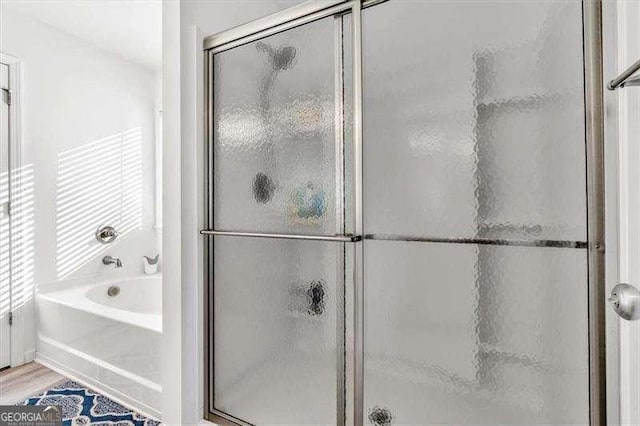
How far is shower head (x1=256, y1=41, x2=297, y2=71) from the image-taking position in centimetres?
139

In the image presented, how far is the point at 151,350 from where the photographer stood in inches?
70.2

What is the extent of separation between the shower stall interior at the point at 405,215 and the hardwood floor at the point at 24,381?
1151 mm

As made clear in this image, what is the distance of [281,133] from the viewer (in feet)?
4.58

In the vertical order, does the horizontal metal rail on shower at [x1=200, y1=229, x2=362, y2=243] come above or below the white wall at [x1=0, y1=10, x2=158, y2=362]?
below

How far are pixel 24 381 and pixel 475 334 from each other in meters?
2.45

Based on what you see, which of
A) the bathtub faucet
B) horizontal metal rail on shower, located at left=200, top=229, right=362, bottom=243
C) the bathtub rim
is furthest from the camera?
the bathtub faucet

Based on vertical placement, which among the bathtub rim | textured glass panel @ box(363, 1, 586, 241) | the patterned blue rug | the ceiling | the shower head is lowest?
the patterned blue rug

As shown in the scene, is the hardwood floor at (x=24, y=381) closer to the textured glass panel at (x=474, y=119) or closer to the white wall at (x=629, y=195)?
the textured glass panel at (x=474, y=119)

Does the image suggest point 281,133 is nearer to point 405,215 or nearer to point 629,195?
point 405,215

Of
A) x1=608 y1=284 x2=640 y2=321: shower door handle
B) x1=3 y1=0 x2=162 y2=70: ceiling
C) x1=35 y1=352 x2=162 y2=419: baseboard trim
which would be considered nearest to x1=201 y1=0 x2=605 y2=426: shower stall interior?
x1=608 y1=284 x2=640 y2=321: shower door handle

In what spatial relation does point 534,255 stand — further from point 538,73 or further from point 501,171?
point 538,73

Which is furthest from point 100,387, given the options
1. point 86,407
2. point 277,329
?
point 277,329

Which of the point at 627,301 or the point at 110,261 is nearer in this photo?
the point at 627,301

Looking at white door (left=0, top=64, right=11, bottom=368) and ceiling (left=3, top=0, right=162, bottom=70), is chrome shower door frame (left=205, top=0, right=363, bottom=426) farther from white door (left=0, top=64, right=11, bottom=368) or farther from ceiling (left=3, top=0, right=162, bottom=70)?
white door (left=0, top=64, right=11, bottom=368)
